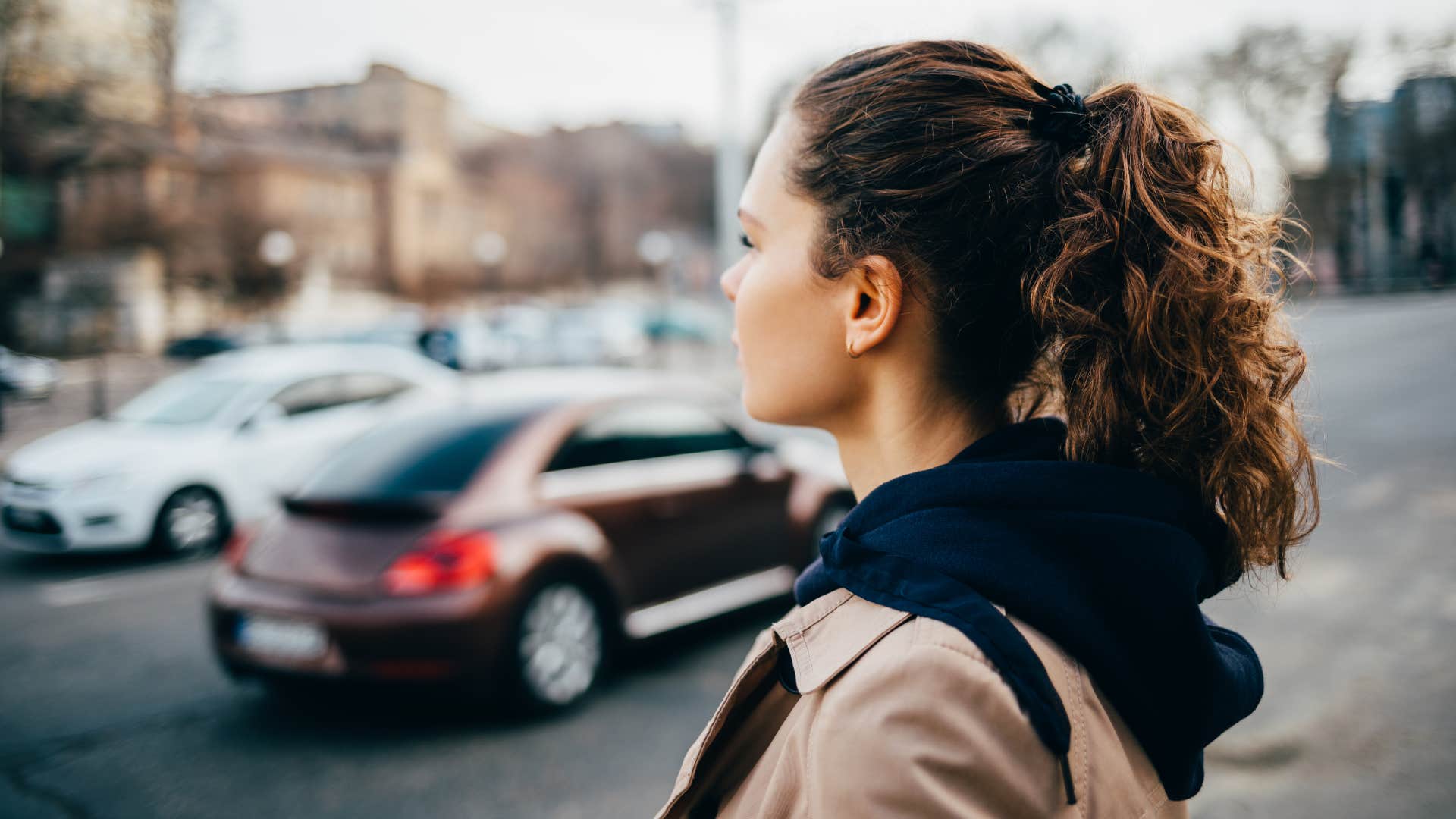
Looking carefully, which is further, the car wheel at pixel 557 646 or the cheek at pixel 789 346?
the car wheel at pixel 557 646

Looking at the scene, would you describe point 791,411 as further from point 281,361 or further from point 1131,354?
point 281,361

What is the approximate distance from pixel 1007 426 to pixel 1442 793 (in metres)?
3.35

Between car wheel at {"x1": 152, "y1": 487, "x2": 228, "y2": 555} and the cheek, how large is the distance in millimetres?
8302

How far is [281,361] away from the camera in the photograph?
31.4 feet

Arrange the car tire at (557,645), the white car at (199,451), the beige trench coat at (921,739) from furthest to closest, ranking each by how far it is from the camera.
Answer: the white car at (199,451)
the car tire at (557,645)
the beige trench coat at (921,739)

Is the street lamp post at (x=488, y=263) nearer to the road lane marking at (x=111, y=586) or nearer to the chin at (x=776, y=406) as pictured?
the road lane marking at (x=111, y=586)

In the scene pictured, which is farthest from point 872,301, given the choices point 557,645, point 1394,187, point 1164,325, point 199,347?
point 199,347

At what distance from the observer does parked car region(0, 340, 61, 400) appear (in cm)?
1900

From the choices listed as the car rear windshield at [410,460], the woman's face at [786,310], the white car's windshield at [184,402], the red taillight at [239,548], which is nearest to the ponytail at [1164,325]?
the woman's face at [786,310]

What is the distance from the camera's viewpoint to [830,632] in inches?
40.5

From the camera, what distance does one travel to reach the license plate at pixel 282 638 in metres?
4.26

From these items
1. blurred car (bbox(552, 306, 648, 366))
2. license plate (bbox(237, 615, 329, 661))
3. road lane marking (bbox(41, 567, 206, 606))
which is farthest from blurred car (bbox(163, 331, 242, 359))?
license plate (bbox(237, 615, 329, 661))

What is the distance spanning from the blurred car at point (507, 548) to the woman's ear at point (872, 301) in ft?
11.3

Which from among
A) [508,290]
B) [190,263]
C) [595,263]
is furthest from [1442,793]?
[595,263]
